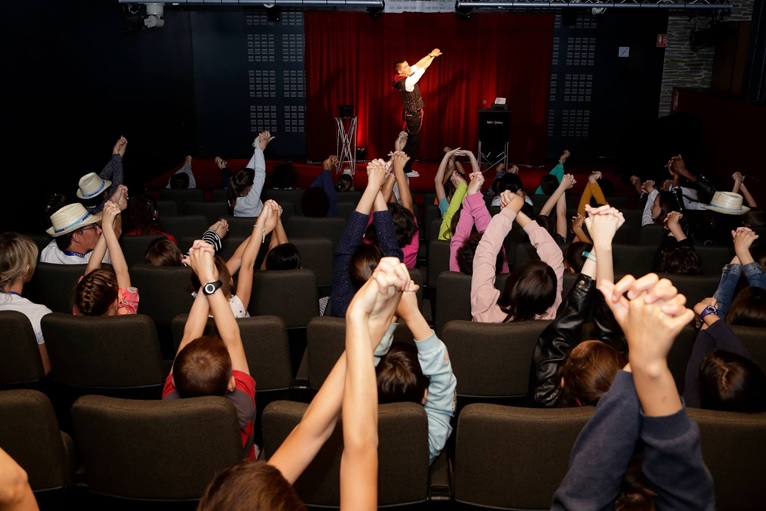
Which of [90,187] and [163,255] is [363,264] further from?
[90,187]

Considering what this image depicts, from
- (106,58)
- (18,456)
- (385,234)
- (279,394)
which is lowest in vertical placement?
(279,394)

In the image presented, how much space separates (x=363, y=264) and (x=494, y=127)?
26.9ft

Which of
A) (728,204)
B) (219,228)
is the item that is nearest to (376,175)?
(219,228)

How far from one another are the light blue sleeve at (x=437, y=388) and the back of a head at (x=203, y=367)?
2.18 ft

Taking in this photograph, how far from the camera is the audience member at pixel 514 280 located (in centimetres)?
281

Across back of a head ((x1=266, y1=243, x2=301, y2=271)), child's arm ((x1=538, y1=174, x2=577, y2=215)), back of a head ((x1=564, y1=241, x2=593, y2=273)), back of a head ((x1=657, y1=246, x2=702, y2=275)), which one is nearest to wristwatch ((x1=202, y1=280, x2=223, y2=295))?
back of a head ((x1=266, y1=243, x2=301, y2=271))

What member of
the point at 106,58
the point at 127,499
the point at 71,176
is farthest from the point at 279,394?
the point at 106,58

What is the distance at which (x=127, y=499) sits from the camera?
2.26 meters

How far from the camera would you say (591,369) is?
194 cm

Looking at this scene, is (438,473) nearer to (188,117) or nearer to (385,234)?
(385,234)

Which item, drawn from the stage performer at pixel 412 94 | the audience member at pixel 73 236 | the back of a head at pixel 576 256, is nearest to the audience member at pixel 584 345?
the back of a head at pixel 576 256

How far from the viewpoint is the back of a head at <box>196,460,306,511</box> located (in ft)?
3.55

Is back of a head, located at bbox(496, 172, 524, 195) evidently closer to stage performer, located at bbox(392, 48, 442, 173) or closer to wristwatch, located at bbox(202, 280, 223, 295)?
wristwatch, located at bbox(202, 280, 223, 295)

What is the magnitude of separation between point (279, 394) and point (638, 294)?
2.42 m
